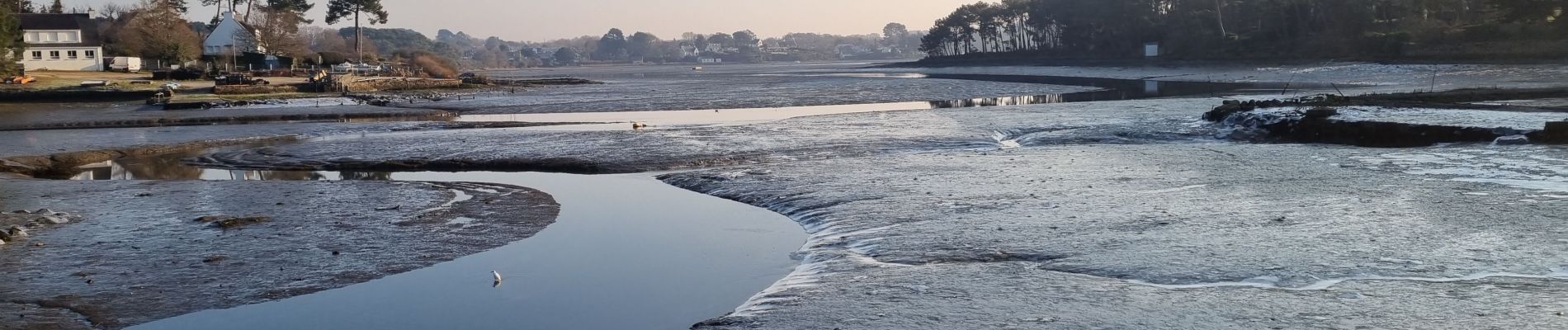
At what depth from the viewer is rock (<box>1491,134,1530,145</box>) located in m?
16.6

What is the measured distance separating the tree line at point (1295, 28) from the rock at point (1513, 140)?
35053 mm

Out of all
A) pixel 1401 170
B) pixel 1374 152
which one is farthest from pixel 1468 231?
pixel 1374 152

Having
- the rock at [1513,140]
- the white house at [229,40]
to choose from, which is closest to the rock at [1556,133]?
the rock at [1513,140]

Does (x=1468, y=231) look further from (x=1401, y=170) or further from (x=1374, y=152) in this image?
(x=1374, y=152)

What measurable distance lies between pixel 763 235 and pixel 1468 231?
21.2 feet

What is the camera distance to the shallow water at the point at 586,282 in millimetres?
8125

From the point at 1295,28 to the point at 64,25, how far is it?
83.2 meters

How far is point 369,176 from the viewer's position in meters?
→ 18.7

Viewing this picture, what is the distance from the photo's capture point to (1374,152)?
1658cm

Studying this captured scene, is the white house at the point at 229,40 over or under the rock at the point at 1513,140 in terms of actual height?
over

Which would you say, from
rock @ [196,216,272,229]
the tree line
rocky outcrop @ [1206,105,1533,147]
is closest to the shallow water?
rock @ [196,216,272,229]

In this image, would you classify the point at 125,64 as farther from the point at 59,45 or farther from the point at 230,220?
the point at 230,220

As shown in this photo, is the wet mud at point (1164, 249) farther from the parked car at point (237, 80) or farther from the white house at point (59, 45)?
the white house at point (59, 45)

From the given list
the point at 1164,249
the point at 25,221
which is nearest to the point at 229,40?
the point at 25,221
